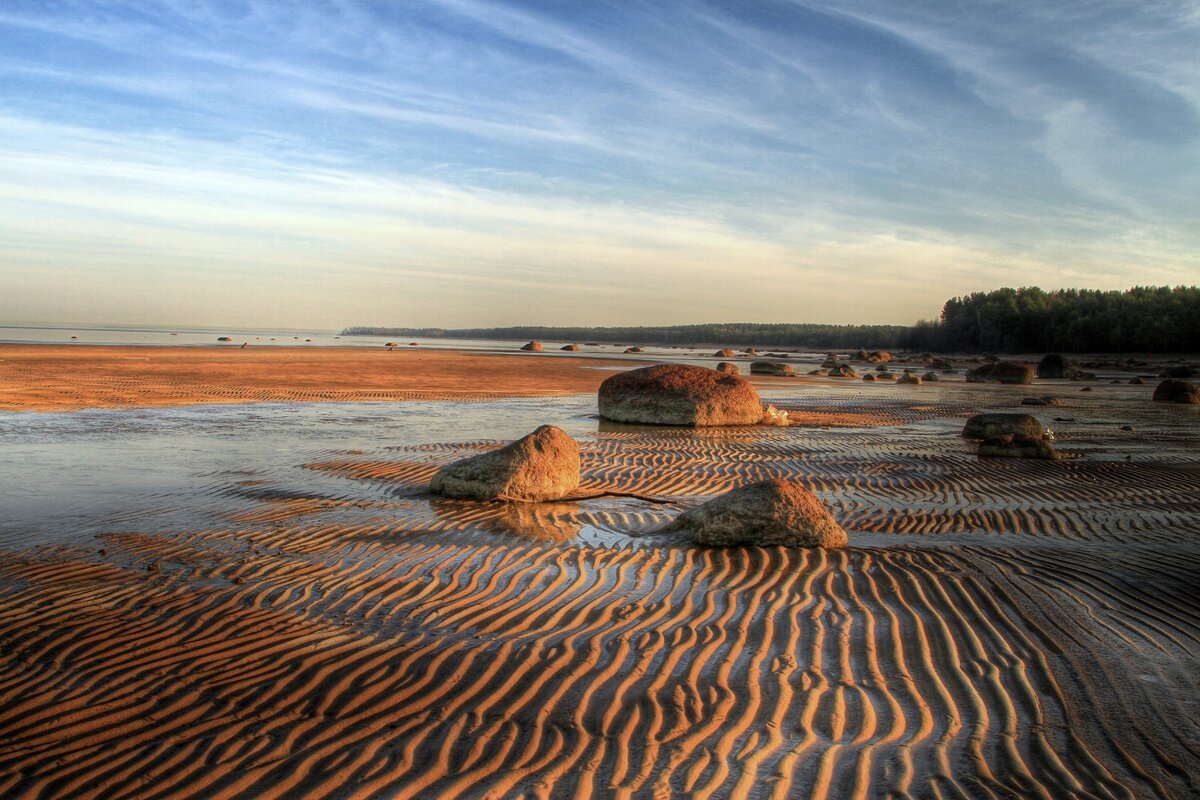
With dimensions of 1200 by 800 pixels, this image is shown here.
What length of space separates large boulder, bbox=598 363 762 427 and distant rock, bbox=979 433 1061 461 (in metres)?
5.06

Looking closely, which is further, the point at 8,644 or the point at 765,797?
the point at 8,644

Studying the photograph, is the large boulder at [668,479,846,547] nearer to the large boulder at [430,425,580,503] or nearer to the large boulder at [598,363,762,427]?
the large boulder at [430,425,580,503]

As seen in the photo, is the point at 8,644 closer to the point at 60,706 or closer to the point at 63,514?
the point at 60,706

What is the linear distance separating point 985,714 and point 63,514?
8.29m

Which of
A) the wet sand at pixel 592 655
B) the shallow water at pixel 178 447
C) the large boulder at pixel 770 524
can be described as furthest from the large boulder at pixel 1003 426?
the large boulder at pixel 770 524

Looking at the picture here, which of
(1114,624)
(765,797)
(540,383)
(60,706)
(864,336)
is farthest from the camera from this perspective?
(864,336)

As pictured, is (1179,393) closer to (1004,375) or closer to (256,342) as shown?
(1004,375)

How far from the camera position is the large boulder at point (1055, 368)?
42531 millimetres

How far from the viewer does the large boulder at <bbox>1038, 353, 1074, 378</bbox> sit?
140ft

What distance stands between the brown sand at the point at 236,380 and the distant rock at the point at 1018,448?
46.9 ft

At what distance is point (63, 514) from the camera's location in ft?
27.9

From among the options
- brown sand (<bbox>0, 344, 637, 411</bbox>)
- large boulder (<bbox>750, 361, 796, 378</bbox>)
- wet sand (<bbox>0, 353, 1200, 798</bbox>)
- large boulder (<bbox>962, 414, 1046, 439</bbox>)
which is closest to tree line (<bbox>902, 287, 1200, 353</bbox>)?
large boulder (<bbox>750, 361, 796, 378</bbox>)

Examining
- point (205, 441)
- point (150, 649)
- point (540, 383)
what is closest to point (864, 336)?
point (540, 383)

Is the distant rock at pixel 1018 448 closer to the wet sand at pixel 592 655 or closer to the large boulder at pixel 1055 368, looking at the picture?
the wet sand at pixel 592 655
